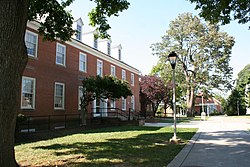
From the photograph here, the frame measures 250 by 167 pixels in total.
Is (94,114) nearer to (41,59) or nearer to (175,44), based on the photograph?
(41,59)

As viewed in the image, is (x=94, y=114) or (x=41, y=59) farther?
(x=94, y=114)

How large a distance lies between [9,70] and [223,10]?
901 cm

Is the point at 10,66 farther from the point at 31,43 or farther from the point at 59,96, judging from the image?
the point at 59,96

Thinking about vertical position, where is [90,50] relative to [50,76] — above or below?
above

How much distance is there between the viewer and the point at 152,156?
25.3 feet

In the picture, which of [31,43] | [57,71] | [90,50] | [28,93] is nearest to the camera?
[28,93]

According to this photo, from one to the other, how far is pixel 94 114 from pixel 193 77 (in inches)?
865

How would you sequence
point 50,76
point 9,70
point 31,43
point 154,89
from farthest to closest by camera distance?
point 154,89 → point 50,76 → point 31,43 → point 9,70

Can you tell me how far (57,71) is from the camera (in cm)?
1953

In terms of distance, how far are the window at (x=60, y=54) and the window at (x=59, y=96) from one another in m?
1.85

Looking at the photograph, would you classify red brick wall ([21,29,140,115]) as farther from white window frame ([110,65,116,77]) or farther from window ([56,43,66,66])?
white window frame ([110,65,116,77])

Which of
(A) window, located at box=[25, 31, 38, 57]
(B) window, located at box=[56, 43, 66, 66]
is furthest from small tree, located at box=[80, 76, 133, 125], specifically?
(A) window, located at box=[25, 31, 38, 57]

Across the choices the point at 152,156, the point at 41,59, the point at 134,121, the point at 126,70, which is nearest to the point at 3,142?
the point at 152,156

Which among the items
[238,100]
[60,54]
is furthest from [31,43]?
[238,100]
